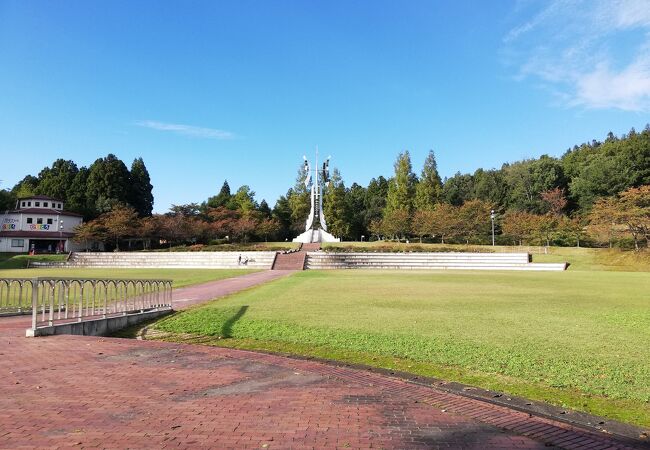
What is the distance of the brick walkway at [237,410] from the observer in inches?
157

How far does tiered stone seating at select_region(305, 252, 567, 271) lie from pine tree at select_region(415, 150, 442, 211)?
22814mm

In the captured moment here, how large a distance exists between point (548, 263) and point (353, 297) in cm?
2959

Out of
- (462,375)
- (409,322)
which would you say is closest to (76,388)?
(462,375)

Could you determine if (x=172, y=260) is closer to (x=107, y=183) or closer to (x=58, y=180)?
(x=107, y=183)

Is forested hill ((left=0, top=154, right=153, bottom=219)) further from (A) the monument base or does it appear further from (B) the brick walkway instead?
(B) the brick walkway

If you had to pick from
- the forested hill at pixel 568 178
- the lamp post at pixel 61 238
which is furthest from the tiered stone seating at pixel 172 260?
the forested hill at pixel 568 178

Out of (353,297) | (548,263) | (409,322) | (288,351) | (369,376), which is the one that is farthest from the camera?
(548,263)

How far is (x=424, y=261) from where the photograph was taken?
42.0 m

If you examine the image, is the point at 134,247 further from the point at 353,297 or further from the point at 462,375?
the point at 462,375

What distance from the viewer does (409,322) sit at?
10.4 metres

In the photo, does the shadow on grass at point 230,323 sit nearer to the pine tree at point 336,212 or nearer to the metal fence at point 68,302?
the metal fence at point 68,302

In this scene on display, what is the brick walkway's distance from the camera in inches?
157

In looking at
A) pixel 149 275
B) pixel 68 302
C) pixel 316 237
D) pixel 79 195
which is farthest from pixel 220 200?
pixel 68 302

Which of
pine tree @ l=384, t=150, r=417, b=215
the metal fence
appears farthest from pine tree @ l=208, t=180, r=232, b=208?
the metal fence
